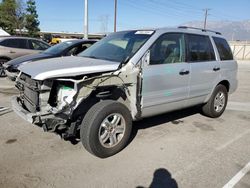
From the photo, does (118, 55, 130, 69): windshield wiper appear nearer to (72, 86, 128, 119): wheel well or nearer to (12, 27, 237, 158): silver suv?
(12, 27, 237, 158): silver suv

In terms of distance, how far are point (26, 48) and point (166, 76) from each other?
8.59 metres

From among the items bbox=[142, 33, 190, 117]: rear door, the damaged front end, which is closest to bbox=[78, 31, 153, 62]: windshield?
bbox=[142, 33, 190, 117]: rear door

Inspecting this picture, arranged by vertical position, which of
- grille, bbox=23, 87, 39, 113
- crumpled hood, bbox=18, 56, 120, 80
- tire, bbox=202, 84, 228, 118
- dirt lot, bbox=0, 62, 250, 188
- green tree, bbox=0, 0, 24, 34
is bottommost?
dirt lot, bbox=0, 62, 250, 188

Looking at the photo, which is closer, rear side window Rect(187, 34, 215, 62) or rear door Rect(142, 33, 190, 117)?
rear door Rect(142, 33, 190, 117)

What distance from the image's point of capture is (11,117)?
18.3 ft

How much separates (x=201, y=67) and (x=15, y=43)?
8.73 meters

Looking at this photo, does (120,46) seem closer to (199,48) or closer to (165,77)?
(165,77)

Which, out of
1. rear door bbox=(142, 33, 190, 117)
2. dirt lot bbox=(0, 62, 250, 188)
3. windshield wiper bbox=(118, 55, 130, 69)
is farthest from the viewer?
rear door bbox=(142, 33, 190, 117)

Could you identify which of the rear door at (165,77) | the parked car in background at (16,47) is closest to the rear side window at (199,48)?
the rear door at (165,77)

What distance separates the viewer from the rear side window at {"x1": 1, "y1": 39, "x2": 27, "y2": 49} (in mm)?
11038

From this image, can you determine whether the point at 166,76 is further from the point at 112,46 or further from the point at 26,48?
the point at 26,48

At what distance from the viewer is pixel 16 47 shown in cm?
1120

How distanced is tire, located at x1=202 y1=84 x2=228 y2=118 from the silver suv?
1.26ft

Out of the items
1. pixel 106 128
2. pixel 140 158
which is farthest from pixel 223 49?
pixel 106 128
